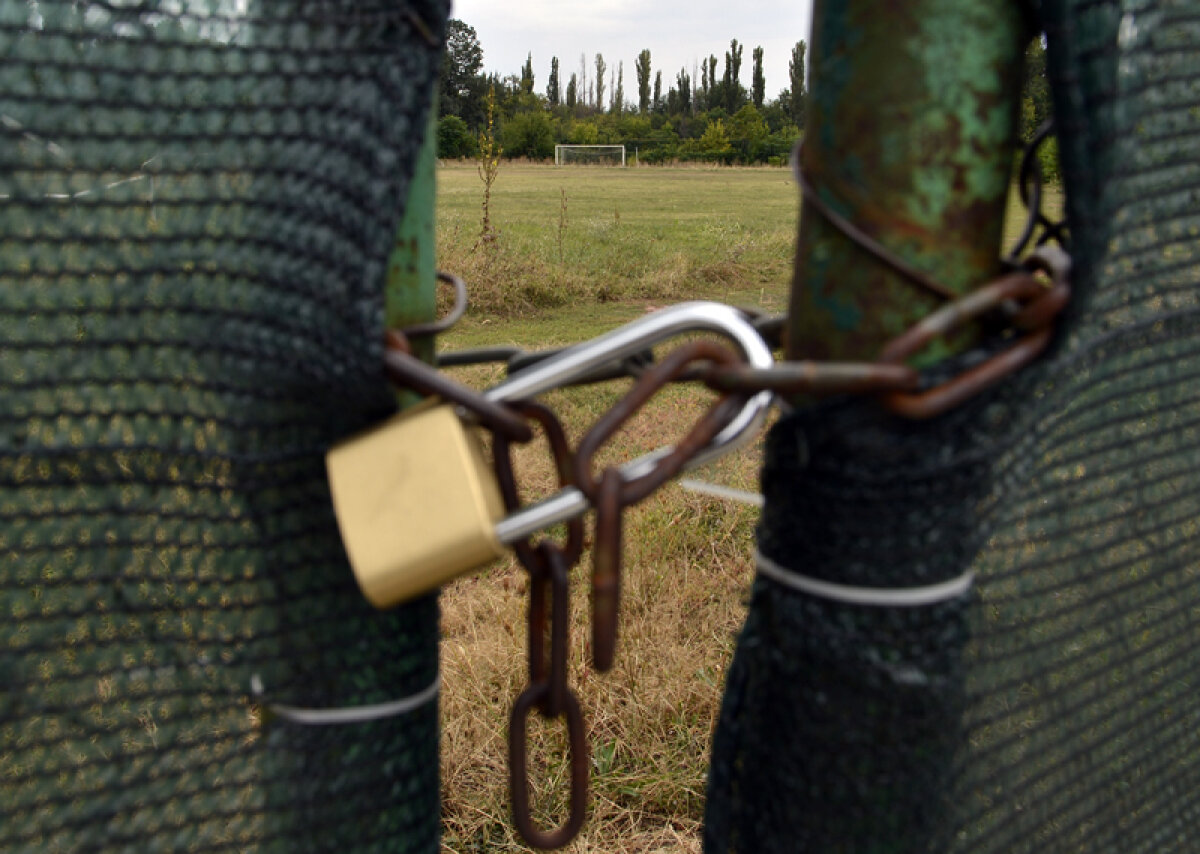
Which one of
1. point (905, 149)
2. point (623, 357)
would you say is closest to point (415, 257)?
point (623, 357)

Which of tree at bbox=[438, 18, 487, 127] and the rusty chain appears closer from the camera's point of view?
the rusty chain

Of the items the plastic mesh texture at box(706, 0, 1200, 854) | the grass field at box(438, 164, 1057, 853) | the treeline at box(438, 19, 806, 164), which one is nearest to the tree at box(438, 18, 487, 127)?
the treeline at box(438, 19, 806, 164)

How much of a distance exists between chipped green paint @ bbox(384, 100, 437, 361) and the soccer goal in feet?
145

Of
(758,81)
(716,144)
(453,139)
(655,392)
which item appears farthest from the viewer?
(758,81)

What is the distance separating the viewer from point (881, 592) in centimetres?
64

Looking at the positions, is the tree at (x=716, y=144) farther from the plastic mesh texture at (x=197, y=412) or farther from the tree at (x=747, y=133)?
the plastic mesh texture at (x=197, y=412)

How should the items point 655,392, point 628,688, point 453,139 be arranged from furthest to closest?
point 453,139 < point 628,688 < point 655,392

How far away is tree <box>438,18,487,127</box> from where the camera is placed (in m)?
46.2

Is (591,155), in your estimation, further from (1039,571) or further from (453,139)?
(1039,571)

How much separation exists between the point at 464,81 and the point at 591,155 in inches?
310

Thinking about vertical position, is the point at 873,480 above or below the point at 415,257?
below

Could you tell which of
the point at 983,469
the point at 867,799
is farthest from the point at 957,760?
the point at 983,469

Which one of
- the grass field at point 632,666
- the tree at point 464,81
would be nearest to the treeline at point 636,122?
the tree at point 464,81

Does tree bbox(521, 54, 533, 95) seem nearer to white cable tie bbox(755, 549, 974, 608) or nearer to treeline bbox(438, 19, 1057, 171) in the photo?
treeline bbox(438, 19, 1057, 171)
